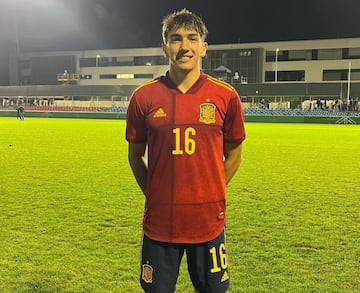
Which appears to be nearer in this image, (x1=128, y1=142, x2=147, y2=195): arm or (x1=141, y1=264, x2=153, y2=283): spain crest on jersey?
(x1=141, y1=264, x2=153, y2=283): spain crest on jersey

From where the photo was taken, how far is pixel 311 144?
18.5m

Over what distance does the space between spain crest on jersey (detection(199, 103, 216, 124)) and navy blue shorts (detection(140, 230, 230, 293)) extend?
71 centimetres

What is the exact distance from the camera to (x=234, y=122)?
255cm

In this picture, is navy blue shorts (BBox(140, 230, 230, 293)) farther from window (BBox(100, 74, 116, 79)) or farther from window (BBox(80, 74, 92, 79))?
window (BBox(80, 74, 92, 79))

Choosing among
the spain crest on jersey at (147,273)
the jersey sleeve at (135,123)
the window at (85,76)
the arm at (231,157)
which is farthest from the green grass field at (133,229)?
the window at (85,76)

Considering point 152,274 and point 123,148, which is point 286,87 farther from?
point 152,274

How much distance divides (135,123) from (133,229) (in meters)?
3.47

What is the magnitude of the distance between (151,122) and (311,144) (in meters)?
17.1

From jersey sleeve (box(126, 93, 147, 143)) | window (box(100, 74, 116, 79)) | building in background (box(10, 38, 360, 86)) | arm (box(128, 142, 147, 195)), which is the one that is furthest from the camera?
window (box(100, 74, 116, 79))

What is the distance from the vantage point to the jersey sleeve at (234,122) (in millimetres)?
2523

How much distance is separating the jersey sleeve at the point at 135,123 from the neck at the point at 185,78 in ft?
0.88

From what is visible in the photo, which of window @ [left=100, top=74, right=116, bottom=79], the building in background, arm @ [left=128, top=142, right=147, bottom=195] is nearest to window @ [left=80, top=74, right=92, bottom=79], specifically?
the building in background

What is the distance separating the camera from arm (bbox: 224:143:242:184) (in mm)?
2674

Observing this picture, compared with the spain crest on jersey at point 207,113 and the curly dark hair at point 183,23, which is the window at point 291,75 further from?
the spain crest on jersey at point 207,113
